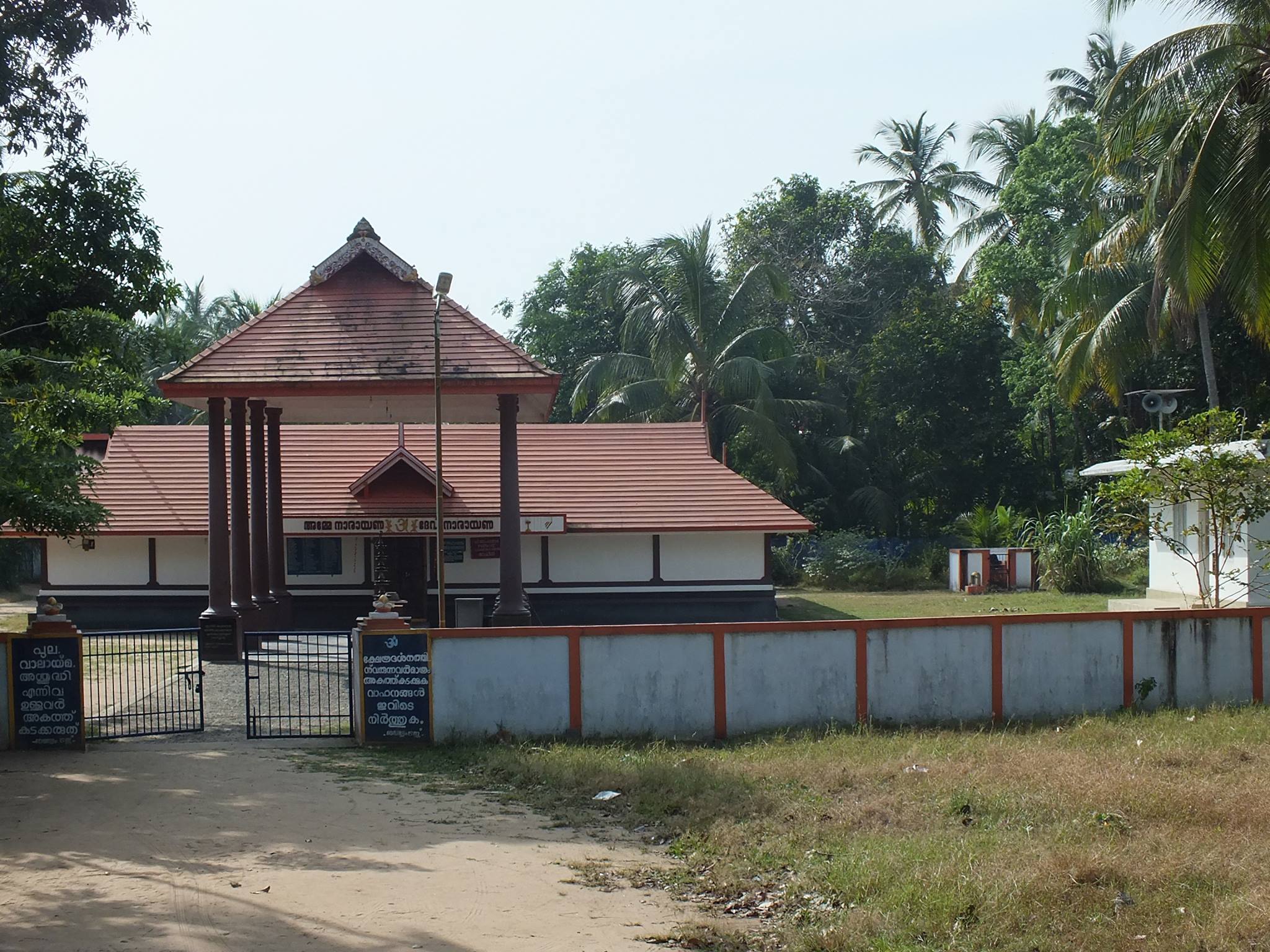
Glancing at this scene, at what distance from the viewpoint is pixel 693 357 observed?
37812 mm

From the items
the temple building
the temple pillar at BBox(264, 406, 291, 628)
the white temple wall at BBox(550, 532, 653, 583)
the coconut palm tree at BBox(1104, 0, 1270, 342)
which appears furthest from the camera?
the white temple wall at BBox(550, 532, 653, 583)

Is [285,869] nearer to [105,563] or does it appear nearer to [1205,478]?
[1205,478]

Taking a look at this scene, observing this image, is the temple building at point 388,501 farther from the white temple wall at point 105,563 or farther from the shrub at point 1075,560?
the shrub at point 1075,560

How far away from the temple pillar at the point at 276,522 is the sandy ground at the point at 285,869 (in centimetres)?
1241

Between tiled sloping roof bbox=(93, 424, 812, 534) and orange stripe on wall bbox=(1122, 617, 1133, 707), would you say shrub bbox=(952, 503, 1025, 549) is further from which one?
orange stripe on wall bbox=(1122, 617, 1133, 707)

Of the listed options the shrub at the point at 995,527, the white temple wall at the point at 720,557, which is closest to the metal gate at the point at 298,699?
the white temple wall at the point at 720,557

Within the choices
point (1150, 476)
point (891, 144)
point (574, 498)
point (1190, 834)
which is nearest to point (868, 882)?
point (1190, 834)

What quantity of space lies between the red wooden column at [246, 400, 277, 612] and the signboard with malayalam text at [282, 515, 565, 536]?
115cm

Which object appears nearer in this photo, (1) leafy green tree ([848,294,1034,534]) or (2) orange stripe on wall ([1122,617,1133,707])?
(2) orange stripe on wall ([1122,617,1133,707])

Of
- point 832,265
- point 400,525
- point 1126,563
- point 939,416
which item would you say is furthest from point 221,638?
point 832,265

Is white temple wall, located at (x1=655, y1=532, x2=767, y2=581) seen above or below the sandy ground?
above

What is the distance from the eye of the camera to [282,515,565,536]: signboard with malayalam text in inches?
942

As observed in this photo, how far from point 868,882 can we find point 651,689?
239 inches

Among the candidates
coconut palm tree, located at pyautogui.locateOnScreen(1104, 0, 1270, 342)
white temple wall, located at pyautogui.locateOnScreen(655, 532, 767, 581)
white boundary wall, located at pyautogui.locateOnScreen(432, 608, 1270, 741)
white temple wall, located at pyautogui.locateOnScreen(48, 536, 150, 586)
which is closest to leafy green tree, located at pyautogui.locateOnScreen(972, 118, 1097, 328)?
white temple wall, located at pyautogui.locateOnScreen(655, 532, 767, 581)
